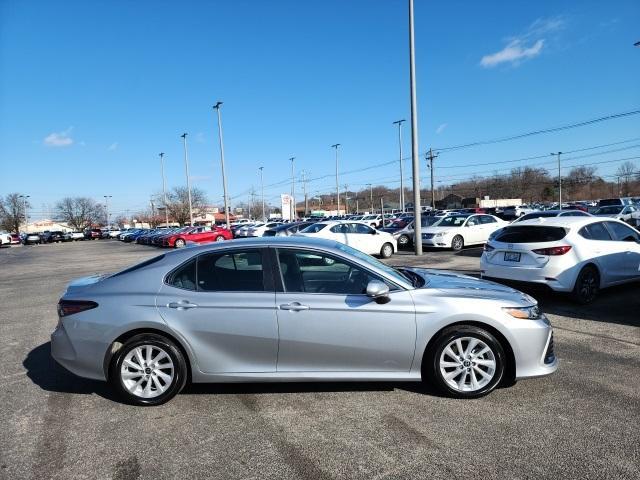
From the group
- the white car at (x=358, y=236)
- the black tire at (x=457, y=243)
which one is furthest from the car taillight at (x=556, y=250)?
the black tire at (x=457, y=243)

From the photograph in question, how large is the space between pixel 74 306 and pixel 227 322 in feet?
4.79

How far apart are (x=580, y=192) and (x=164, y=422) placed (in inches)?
4672

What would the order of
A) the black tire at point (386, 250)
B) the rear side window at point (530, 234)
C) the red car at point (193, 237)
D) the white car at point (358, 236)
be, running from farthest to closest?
the red car at point (193, 237)
the black tire at point (386, 250)
the white car at point (358, 236)
the rear side window at point (530, 234)

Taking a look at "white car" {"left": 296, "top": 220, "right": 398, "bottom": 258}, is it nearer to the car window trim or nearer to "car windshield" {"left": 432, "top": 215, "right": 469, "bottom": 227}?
"car windshield" {"left": 432, "top": 215, "right": 469, "bottom": 227}

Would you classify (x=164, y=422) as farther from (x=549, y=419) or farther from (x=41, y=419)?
(x=549, y=419)

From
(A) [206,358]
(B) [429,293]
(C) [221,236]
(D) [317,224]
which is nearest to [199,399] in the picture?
(A) [206,358]

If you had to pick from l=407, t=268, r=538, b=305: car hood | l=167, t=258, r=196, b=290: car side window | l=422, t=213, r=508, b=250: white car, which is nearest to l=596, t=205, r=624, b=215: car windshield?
l=422, t=213, r=508, b=250: white car

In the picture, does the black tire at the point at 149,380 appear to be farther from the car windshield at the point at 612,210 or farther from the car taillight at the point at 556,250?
the car windshield at the point at 612,210

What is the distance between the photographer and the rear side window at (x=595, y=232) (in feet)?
25.9

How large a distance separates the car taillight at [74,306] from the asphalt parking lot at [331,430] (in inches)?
33.1

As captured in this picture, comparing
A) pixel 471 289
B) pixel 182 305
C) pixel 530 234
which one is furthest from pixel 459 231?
pixel 182 305

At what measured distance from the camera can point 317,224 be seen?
18078 millimetres

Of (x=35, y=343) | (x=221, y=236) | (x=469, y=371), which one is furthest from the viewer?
(x=221, y=236)

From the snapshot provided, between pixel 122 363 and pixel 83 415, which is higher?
pixel 122 363
